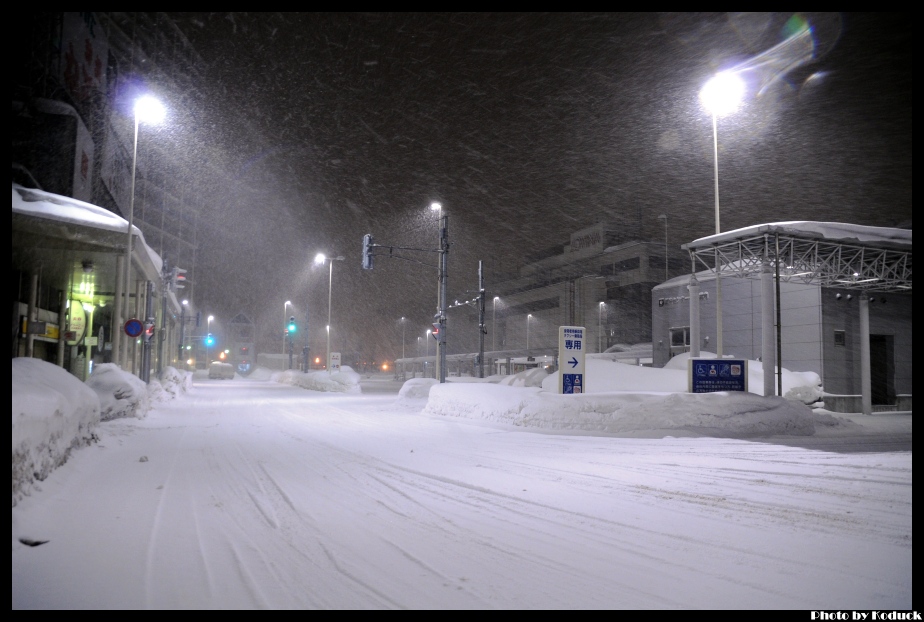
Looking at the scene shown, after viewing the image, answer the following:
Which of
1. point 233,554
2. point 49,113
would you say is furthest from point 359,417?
point 49,113

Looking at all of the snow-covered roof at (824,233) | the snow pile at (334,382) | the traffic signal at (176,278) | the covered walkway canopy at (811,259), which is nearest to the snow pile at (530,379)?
the covered walkway canopy at (811,259)

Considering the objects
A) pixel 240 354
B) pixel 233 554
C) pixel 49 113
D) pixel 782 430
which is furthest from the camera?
pixel 240 354

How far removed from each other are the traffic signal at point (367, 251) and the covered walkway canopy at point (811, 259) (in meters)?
11.8

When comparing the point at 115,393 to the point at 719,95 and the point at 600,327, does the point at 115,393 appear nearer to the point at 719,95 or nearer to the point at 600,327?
the point at 719,95

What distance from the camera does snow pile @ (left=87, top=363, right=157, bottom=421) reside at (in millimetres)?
16453

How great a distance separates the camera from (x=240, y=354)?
122 metres

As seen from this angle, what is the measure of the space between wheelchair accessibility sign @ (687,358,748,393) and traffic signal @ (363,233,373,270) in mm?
12748

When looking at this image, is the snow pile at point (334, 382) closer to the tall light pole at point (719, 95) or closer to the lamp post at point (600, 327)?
the tall light pole at point (719, 95)

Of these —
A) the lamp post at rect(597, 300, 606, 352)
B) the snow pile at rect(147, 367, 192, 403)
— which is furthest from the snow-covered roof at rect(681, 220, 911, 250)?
the lamp post at rect(597, 300, 606, 352)

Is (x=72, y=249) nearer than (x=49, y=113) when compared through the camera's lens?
Yes

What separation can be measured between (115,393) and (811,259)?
23.3 m

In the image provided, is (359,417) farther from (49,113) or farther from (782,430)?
(49,113)

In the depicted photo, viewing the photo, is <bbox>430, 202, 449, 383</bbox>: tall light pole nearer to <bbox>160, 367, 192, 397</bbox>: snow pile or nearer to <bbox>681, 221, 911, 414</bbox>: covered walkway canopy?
<bbox>681, 221, 911, 414</bbox>: covered walkway canopy
